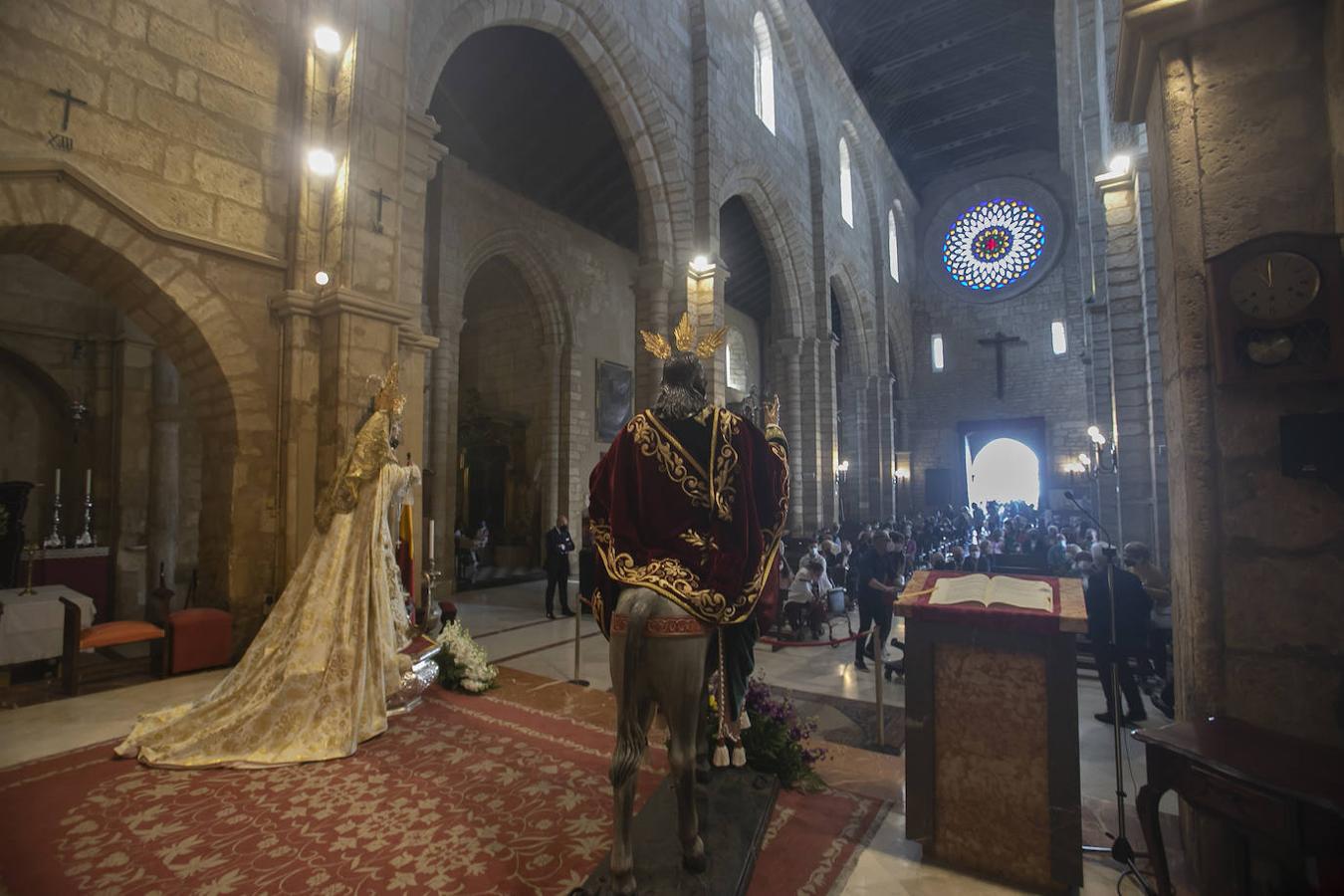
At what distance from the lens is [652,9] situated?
1034 centimetres

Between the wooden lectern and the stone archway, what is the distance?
5.23 meters

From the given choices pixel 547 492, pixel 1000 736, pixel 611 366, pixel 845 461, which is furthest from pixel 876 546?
pixel 845 461

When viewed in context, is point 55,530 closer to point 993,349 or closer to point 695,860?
point 695,860

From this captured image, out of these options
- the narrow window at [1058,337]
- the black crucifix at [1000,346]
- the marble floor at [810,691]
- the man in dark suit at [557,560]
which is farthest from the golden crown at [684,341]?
the narrow window at [1058,337]

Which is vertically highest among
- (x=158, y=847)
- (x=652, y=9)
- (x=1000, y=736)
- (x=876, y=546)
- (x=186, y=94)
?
Result: (x=652, y=9)

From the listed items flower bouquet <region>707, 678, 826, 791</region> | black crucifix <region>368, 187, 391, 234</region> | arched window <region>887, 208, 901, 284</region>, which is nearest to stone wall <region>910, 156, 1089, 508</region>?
arched window <region>887, 208, 901, 284</region>

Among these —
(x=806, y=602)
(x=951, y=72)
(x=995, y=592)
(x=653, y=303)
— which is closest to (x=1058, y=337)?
(x=951, y=72)

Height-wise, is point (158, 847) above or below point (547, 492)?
below

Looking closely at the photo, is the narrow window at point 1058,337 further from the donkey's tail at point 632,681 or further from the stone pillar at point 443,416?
the donkey's tail at point 632,681

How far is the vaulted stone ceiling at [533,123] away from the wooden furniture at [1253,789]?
1117cm

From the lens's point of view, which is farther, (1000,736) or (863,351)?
(863,351)

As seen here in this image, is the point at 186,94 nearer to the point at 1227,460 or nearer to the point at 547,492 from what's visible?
the point at 1227,460

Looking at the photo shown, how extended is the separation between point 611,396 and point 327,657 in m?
10.6

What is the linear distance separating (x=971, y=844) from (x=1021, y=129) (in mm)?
27071
